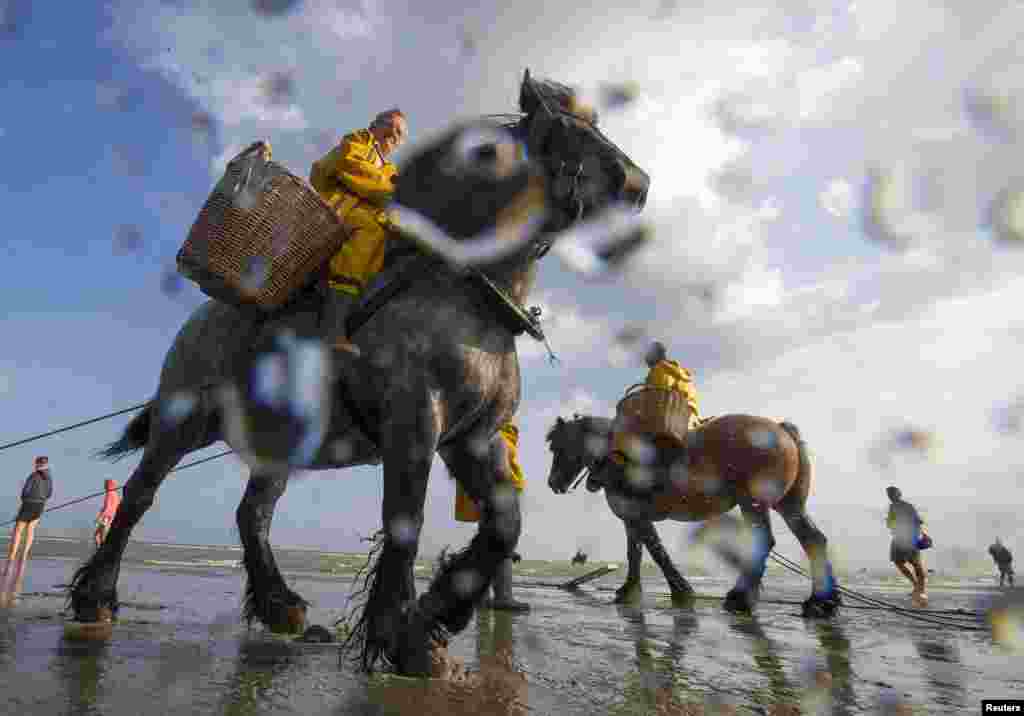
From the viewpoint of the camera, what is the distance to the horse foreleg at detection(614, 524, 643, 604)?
902cm

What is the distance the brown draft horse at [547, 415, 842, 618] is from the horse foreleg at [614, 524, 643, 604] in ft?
0.05

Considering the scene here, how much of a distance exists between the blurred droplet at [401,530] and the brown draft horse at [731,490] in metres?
5.99

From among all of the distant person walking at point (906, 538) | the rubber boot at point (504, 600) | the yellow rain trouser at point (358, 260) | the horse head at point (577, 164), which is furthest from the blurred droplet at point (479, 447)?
Result: the distant person walking at point (906, 538)

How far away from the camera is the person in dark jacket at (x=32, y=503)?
7930mm

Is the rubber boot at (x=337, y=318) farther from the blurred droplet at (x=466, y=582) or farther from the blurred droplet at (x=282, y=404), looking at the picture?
the blurred droplet at (x=466, y=582)

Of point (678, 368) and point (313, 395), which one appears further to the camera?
point (678, 368)

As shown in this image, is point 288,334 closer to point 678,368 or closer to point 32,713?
point 32,713

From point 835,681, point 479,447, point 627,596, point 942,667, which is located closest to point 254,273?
point 479,447

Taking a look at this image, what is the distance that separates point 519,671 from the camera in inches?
118

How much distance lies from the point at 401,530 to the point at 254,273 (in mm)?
1441

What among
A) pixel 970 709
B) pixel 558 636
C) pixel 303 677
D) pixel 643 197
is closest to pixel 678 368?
pixel 558 636

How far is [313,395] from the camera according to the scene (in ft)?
11.0

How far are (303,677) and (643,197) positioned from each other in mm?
2590

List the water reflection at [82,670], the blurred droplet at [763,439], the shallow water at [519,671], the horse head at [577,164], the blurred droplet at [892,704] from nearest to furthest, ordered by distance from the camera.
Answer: the water reflection at [82,670] → the shallow water at [519,671] → the blurred droplet at [892,704] → the horse head at [577,164] → the blurred droplet at [763,439]
